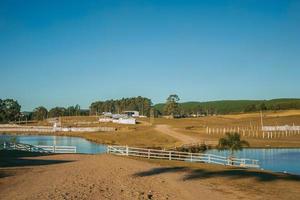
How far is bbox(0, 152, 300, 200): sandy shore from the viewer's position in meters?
20.3

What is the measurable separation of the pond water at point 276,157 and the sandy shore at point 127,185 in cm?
2230

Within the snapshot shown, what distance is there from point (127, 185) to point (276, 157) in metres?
43.6

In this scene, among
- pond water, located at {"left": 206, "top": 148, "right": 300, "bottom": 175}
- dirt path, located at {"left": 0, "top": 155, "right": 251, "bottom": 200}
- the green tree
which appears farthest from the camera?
the green tree

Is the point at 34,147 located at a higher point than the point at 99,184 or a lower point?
higher

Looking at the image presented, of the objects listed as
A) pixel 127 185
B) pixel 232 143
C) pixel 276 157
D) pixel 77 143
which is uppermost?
pixel 232 143

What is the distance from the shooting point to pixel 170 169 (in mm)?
33000

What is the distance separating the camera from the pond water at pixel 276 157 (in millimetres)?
50547

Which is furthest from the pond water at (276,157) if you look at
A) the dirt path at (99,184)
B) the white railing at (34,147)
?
the white railing at (34,147)

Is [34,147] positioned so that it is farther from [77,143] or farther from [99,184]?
[77,143]

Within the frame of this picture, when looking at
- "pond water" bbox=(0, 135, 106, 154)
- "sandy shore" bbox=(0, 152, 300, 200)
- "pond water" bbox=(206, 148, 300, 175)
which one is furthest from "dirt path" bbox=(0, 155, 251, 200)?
"pond water" bbox=(0, 135, 106, 154)

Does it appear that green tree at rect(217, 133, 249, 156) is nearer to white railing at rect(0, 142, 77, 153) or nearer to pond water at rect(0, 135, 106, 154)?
white railing at rect(0, 142, 77, 153)

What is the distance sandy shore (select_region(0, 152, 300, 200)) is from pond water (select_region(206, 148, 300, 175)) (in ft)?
73.2

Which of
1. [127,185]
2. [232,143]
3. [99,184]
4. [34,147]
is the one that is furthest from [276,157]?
[99,184]

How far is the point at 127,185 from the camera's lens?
23.7 metres
